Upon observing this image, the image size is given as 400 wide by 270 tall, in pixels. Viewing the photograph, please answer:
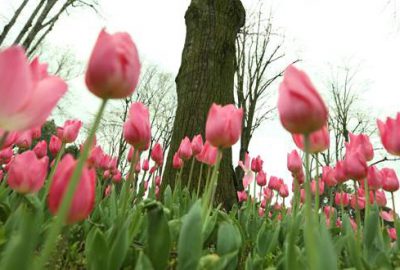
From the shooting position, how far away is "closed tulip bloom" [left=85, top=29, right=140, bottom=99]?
0.58 m

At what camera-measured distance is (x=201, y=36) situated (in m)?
4.46

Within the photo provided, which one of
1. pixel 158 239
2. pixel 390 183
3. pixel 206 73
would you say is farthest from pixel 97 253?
pixel 206 73

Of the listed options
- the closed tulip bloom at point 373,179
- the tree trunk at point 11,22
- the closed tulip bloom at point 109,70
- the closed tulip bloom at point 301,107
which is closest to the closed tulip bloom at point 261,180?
the closed tulip bloom at point 373,179

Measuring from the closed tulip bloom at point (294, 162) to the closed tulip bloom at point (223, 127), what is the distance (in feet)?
3.24

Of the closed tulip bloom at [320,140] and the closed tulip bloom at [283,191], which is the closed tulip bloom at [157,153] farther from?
the closed tulip bloom at [283,191]

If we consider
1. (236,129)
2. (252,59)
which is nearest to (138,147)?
(236,129)

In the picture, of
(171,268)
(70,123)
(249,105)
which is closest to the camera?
(171,268)

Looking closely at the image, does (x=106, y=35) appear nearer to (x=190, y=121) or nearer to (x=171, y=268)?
(x=171, y=268)

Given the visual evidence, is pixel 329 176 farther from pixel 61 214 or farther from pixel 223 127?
pixel 61 214

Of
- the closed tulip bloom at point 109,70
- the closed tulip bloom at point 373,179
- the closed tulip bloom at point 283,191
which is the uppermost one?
the closed tulip bloom at point 283,191

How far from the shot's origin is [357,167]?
1229 millimetres

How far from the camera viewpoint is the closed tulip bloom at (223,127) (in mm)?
1076

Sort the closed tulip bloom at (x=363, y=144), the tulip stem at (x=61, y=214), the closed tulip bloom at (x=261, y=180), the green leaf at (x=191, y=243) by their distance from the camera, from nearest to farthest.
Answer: the tulip stem at (x=61, y=214) < the green leaf at (x=191, y=243) < the closed tulip bloom at (x=363, y=144) < the closed tulip bloom at (x=261, y=180)

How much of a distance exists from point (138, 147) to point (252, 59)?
1344 centimetres
